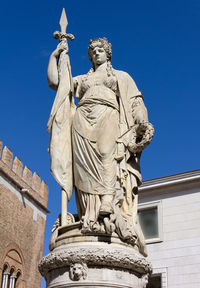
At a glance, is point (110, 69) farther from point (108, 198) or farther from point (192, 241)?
point (192, 241)

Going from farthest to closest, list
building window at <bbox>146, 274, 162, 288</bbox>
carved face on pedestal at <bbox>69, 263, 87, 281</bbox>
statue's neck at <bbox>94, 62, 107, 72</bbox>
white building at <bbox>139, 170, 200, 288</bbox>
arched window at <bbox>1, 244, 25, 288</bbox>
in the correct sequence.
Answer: arched window at <bbox>1, 244, 25, 288</bbox>
building window at <bbox>146, 274, 162, 288</bbox>
white building at <bbox>139, 170, 200, 288</bbox>
statue's neck at <bbox>94, 62, 107, 72</bbox>
carved face on pedestal at <bbox>69, 263, 87, 281</bbox>

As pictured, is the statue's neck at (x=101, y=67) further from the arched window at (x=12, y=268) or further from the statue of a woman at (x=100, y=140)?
the arched window at (x=12, y=268)

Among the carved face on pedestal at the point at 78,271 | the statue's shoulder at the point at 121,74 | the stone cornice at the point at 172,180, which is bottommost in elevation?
the carved face on pedestal at the point at 78,271

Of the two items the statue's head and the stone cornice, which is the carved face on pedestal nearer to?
the statue's head

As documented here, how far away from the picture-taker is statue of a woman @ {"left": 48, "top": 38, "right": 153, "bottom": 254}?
5758 mm

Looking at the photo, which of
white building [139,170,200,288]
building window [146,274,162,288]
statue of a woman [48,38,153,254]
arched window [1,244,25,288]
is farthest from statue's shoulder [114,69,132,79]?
arched window [1,244,25,288]

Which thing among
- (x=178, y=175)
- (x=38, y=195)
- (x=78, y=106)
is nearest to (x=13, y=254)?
(x=38, y=195)

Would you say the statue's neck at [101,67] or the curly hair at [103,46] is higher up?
the curly hair at [103,46]

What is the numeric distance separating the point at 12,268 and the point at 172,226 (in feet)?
44.5

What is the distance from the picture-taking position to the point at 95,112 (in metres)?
6.38

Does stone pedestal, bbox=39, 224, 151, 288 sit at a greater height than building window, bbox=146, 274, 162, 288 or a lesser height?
lesser

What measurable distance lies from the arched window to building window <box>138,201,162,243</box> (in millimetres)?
11639

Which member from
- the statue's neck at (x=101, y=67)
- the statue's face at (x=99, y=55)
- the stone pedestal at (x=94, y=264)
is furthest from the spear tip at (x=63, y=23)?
the stone pedestal at (x=94, y=264)

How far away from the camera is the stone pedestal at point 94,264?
5.20 m
